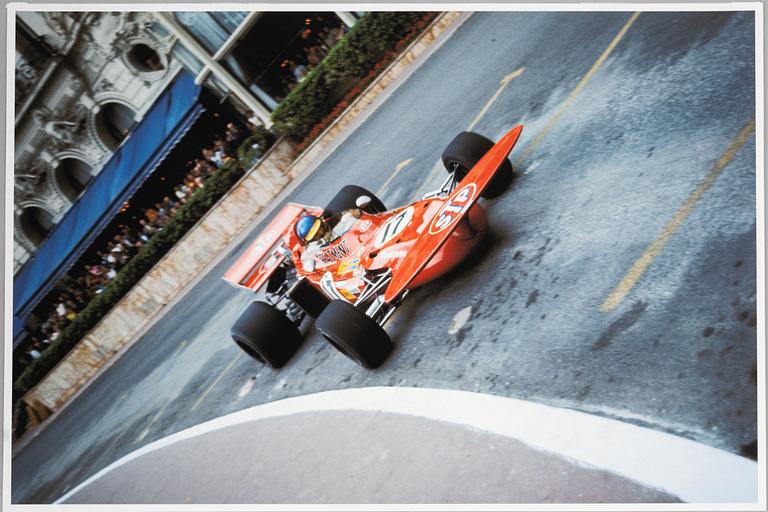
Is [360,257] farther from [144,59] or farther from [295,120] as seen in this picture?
[144,59]

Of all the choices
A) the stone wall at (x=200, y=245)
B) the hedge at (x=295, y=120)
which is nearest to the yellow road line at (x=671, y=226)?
the hedge at (x=295, y=120)

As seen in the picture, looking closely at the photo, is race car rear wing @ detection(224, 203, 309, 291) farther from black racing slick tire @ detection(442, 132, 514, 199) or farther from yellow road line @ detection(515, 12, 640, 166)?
yellow road line @ detection(515, 12, 640, 166)

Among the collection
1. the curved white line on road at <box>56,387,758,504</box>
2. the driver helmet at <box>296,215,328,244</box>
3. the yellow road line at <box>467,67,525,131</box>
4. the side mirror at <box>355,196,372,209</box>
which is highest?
the driver helmet at <box>296,215,328,244</box>

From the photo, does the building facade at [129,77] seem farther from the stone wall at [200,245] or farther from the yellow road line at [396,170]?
the yellow road line at [396,170]

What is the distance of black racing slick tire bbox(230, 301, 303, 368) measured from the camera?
20.1 feet

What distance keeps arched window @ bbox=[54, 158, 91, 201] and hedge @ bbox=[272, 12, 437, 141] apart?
474 centimetres

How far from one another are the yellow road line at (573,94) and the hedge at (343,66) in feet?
14.7

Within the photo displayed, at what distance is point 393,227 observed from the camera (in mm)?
5531

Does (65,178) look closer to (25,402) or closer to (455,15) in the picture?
(25,402)

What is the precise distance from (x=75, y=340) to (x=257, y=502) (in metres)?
7.31

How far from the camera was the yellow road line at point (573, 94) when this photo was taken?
21.1ft

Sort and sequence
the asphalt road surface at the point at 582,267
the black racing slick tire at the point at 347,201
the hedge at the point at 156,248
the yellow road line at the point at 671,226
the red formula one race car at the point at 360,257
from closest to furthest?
the asphalt road surface at the point at 582,267 < the yellow road line at the point at 671,226 < the red formula one race car at the point at 360,257 < the black racing slick tire at the point at 347,201 < the hedge at the point at 156,248

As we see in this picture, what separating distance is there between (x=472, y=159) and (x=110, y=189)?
350 inches

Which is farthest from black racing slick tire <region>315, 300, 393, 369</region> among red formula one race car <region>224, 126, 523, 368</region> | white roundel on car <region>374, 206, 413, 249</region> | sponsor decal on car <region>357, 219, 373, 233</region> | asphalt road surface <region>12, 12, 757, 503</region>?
sponsor decal on car <region>357, 219, 373, 233</region>
